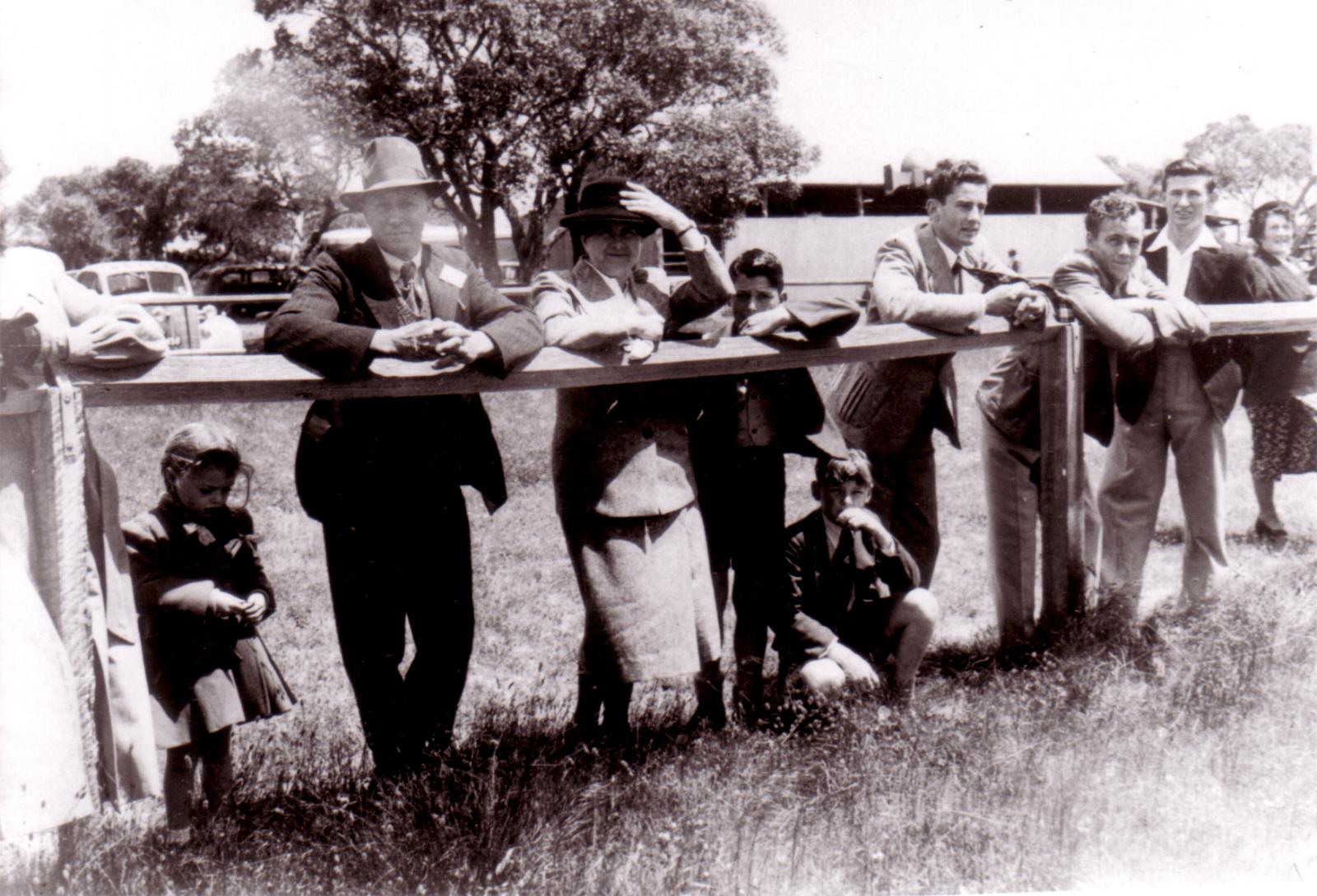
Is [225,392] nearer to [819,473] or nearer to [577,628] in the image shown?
[819,473]

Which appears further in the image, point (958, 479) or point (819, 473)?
point (958, 479)

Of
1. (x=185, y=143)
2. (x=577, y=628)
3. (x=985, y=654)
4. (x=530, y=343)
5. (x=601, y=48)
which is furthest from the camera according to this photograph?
(x=185, y=143)

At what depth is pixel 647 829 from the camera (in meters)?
3.35

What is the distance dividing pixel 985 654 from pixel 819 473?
1319 mm

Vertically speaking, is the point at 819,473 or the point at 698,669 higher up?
the point at 819,473

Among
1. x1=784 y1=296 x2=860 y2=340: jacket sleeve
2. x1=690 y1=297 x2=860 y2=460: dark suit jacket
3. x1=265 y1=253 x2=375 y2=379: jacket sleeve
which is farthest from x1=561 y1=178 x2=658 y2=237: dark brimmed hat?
x1=265 y1=253 x2=375 y2=379: jacket sleeve

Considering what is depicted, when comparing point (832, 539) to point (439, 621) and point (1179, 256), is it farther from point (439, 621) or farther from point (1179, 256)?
point (1179, 256)

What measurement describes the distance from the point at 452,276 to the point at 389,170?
14.0 inches

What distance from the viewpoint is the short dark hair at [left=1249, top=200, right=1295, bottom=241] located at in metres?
5.83

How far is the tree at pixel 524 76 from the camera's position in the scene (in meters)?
27.9

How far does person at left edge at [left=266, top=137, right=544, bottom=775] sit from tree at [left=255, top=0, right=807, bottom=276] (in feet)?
80.5

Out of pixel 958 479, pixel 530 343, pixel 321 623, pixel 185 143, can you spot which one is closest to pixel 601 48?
pixel 185 143

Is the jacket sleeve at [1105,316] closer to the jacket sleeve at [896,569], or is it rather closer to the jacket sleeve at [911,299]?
the jacket sleeve at [911,299]

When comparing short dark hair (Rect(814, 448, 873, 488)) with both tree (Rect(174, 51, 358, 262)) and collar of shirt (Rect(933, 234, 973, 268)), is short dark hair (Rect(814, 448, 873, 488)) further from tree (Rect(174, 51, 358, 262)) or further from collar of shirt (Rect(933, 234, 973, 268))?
tree (Rect(174, 51, 358, 262))
